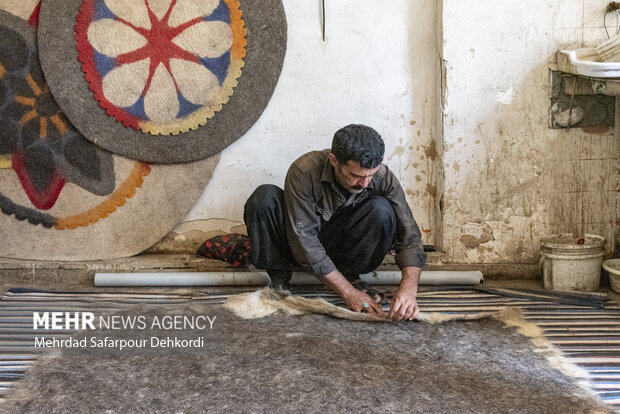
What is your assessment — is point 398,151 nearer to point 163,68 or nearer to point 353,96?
point 353,96

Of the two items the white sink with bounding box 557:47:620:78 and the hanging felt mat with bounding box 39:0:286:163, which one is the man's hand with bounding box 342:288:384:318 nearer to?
the hanging felt mat with bounding box 39:0:286:163

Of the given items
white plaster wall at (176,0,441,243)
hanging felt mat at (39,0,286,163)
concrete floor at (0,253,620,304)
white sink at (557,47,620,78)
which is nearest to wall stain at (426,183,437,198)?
white plaster wall at (176,0,441,243)

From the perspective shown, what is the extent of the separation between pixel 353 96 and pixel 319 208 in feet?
2.58

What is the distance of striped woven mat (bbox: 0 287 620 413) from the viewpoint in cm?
224

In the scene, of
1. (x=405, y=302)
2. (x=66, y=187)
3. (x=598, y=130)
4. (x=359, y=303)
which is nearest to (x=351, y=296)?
(x=359, y=303)

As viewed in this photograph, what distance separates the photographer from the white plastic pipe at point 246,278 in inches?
124

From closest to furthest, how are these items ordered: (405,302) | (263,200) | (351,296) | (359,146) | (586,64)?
(359,146) → (405,302) → (351,296) → (586,64) → (263,200)

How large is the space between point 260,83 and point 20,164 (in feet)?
4.09

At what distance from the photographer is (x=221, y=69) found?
3.31 metres

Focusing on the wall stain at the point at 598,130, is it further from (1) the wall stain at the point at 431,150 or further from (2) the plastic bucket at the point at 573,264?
(1) the wall stain at the point at 431,150

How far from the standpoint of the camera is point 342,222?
115 inches

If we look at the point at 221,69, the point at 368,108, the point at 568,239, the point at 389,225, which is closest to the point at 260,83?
the point at 221,69

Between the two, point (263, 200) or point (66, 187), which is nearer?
point (263, 200)

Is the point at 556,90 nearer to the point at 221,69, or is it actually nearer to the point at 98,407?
the point at 221,69
